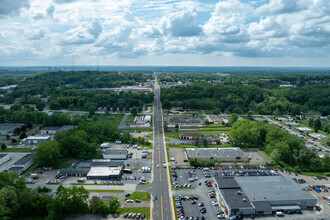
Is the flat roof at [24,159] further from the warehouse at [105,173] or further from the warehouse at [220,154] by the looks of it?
the warehouse at [220,154]

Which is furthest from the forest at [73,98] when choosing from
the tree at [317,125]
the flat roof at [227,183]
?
the tree at [317,125]

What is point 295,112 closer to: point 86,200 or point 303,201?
point 303,201

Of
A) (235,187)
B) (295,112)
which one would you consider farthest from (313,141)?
(235,187)

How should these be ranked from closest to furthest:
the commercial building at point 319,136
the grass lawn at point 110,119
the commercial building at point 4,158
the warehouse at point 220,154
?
the commercial building at point 4,158 → the warehouse at point 220,154 → the commercial building at point 319,136 → the grass lawn at point 110,119

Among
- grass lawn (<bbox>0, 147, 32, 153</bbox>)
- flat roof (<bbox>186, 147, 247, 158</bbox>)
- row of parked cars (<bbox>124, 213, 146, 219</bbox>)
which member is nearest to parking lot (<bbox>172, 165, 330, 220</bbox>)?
flat roof (<bbox>186, 147, 247, 158</bbox>)

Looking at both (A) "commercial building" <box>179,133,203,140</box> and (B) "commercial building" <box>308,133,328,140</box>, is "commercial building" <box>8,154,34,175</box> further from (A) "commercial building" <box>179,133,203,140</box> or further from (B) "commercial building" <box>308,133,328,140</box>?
(B) "commercial building" <box>308,133,328,140</box>

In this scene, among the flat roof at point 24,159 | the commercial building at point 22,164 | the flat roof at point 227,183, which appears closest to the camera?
the flat roof at point 227,183

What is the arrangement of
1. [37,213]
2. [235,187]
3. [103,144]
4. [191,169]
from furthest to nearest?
1. [103,144]
2. [191,169]
3. [235,187]
4. [37,213]
